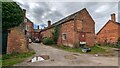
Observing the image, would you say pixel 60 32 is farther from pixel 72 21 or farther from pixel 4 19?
pixel 4 19

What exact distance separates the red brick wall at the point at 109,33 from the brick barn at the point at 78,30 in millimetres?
9982

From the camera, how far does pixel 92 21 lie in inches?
1116

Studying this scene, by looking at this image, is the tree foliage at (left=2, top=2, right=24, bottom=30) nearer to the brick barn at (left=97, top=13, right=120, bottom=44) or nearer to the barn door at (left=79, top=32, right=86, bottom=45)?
the barn door at (left=79, top=32, right=86, bottom=45)

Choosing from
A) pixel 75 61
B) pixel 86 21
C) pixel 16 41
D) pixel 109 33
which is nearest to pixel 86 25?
pixel 86 21

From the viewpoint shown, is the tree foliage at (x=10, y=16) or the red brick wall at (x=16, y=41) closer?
the tree foliage at (x=10, y=16)

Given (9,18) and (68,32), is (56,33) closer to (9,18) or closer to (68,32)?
(68,32)

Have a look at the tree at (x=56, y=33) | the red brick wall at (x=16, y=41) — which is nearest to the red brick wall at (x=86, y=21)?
the tree at (x=56, y=33)

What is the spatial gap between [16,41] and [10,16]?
12.4 feet

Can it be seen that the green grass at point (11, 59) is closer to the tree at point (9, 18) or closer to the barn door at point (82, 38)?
the tree at point (9, 18)

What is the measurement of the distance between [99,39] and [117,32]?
28.5 feet

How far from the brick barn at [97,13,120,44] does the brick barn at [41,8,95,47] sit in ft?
32.2

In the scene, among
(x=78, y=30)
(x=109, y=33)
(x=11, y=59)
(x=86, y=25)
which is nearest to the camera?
(x=11, y=59)

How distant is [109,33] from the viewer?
37.2 meters

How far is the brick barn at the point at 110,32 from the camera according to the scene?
3419cm
